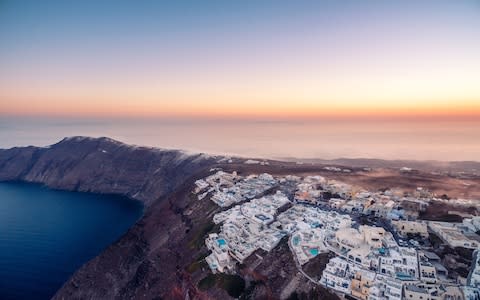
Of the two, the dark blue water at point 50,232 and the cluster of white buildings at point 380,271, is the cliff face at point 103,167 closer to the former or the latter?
the dark blue water at point 50,232

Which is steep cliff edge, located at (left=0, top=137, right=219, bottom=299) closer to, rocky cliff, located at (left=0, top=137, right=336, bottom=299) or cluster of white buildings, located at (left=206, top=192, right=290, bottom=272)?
rocky cliff, located at (left=0, top=137, right=336, bottom=299)

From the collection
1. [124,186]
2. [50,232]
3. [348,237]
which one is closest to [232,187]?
[348,237]

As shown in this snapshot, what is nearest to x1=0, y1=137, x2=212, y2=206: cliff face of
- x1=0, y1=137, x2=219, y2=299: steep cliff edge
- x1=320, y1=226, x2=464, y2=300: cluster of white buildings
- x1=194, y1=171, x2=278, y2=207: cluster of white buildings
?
x1=0, y1=137, x2=219, y2=299: steep cliff edge

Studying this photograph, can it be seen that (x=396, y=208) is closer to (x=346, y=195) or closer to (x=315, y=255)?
(x=346, y=195)

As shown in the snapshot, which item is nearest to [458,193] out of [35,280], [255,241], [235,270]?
[255,241]

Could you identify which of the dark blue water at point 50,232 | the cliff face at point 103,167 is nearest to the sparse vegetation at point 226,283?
the dark blue water at point 50,232

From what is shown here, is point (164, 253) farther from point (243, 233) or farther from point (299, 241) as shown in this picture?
point (299, 241)

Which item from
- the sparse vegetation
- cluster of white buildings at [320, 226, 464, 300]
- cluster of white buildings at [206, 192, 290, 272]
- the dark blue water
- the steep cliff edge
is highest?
cluster of white buildings at [320, 226, 464, 300]
